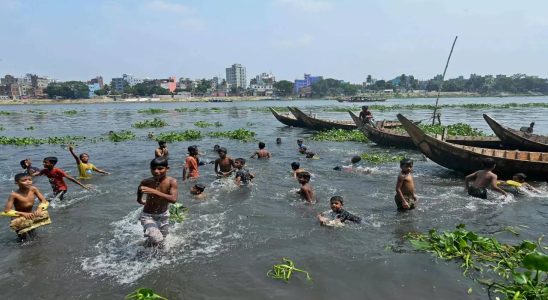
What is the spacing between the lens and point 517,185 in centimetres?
1082

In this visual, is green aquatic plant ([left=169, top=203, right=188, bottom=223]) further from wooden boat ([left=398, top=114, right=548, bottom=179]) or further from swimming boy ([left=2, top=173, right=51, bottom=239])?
wooden boat ([left=398, top=114, right=548, bottom=179])

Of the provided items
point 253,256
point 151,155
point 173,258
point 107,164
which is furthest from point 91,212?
point 151,155

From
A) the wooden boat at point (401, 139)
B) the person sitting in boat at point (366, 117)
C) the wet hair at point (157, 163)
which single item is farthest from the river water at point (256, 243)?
the person sitting in boat at point (366, 117)

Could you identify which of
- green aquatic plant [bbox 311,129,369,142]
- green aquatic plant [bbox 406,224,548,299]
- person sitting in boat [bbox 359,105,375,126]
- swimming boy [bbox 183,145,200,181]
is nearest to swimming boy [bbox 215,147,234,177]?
swimming boy [bbox 183,145,200,181]

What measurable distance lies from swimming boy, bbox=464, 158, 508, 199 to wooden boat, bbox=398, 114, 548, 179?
1.78m

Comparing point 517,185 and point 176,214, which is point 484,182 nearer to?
point 517,185

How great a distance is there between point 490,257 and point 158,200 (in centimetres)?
555

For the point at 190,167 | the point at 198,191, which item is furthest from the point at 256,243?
the point at 190,167

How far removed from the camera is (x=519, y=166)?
11.8m

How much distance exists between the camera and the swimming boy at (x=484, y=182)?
34.0 feet

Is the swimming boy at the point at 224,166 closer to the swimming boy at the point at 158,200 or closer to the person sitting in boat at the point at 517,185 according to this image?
the swimming boy at the point at 158,200

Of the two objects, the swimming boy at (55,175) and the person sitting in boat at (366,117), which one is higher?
the person sitting in boat at (366,117)

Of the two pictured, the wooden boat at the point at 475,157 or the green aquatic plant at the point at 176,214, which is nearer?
the green aquatic plant at the point at 176,214

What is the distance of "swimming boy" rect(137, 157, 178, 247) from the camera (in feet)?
21.1
